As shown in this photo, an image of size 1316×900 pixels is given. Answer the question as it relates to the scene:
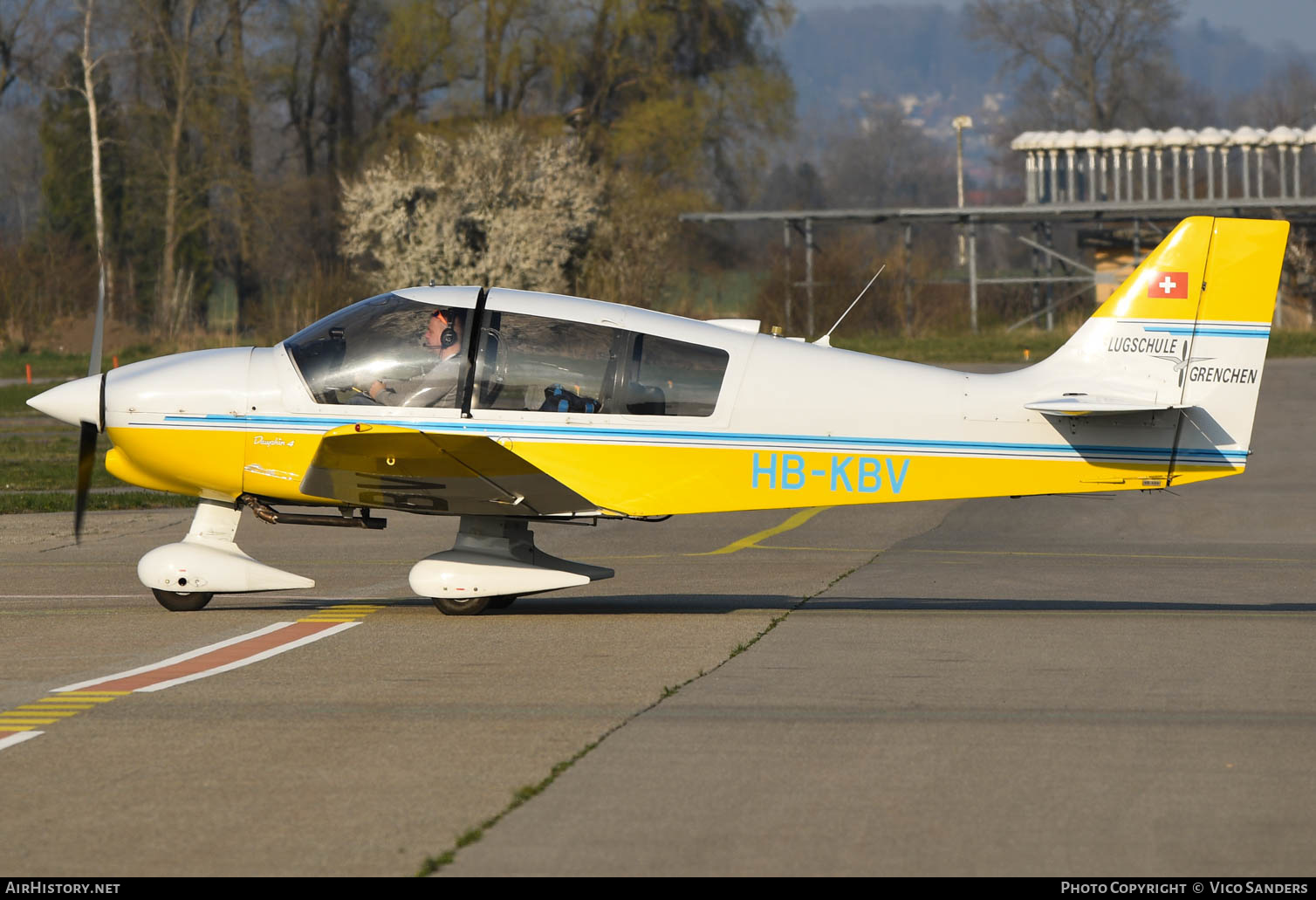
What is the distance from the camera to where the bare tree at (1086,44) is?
82.0 metres

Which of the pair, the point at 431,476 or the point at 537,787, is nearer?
the point at 537,787

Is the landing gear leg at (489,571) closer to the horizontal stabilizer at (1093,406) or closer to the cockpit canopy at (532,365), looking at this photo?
the cockpit canopy at (532,365)

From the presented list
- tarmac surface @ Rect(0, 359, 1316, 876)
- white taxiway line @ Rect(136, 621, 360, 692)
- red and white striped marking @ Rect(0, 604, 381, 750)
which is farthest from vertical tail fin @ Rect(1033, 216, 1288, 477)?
red and white striped marking @ Rect(0, 604, 381, 750)

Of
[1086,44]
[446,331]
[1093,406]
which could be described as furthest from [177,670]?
[1086,44]

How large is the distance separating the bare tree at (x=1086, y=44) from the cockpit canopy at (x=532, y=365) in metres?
75.8

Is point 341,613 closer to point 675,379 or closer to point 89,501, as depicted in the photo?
point 675,379

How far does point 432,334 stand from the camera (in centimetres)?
1007

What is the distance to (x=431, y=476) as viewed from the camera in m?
10.1

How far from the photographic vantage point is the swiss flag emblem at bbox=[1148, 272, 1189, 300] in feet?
32.7

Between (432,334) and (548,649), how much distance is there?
7.65ft

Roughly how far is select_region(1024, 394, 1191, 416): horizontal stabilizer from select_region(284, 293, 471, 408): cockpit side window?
388 cm

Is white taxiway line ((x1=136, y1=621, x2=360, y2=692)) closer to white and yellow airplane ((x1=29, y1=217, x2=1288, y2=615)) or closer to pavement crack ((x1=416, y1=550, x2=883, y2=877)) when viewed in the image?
white and yellow airplane ((x1=29, y1=217, x2=1288, y2=615))

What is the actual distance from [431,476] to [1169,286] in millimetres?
5117
